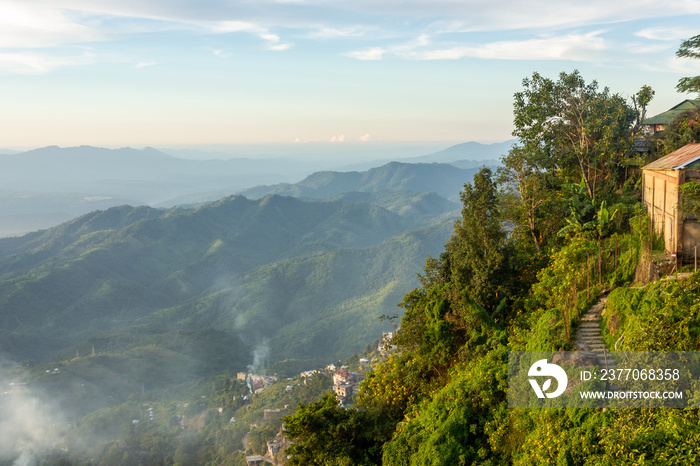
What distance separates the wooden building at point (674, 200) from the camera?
12586 mm

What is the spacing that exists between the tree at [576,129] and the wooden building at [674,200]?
221 inches

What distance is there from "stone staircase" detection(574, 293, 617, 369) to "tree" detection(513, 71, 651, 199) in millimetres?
9550

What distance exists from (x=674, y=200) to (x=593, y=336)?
4821mm

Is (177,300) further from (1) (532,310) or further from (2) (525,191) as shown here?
(1) (532,310)

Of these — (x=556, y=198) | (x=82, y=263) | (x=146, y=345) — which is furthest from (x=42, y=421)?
(x=82, y=263)

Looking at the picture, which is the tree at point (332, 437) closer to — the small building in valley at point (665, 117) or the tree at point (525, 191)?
the tree at point (525, 191)

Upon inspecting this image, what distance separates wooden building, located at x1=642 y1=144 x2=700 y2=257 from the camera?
12.6 metres

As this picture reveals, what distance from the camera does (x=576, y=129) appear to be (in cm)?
2269

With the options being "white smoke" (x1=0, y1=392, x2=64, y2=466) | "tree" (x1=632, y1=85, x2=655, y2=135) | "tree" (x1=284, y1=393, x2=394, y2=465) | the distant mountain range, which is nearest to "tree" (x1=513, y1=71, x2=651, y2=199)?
"tree" (x1=632, y1=85, x2=655, y2=135)

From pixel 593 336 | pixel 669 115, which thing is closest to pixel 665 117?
pixel 669 115

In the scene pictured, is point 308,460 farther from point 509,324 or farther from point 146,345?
point 146,345

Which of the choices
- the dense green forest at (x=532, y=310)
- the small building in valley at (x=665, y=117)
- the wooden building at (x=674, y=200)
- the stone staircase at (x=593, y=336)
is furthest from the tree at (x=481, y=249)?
the small building in valley at (x=665, y=117)

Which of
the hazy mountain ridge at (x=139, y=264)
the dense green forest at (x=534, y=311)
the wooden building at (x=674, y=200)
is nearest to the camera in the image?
the dense green forest at (x=534, y=311)

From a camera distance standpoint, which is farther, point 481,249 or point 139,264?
point 139,264
